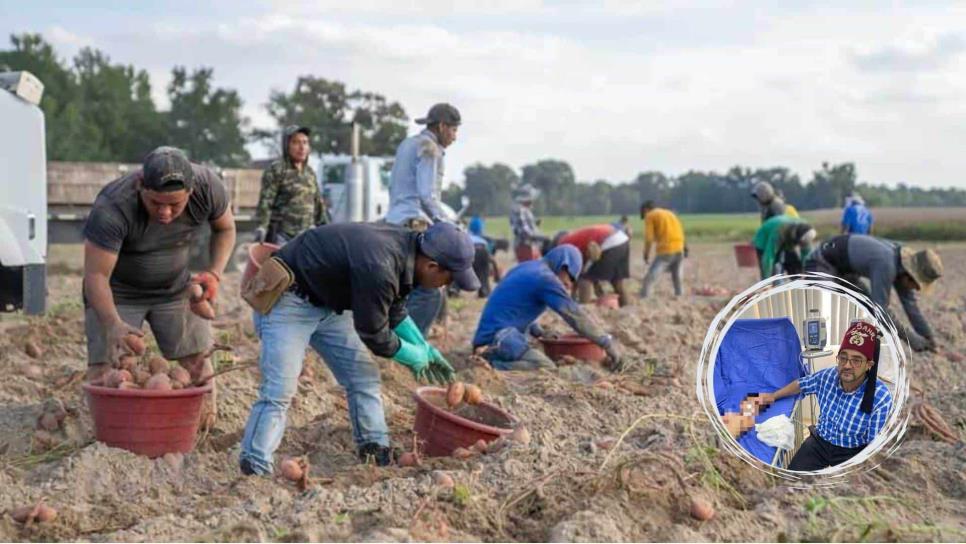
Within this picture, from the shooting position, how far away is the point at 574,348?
760cm

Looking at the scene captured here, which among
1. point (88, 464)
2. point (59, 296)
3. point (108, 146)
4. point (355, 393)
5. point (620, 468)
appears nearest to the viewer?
point (620, 468)

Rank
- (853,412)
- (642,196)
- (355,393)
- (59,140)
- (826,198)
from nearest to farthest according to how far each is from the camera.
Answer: (853,412)
(355,393)
(59,140)
(826,198)
(642,196)

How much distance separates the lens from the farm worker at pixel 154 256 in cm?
469

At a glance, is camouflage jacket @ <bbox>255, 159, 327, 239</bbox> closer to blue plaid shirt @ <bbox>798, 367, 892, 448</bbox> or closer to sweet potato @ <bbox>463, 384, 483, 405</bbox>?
sweet potato @ <bbox>463, 384, 483, 405</bbox>

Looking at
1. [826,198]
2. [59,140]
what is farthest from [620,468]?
[826,198]

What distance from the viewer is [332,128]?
40.0m

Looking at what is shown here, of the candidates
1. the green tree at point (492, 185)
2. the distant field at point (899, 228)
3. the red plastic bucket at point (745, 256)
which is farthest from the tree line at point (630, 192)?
the red plastic bucket at point (745, 256)

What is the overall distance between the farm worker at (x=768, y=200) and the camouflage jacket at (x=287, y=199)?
18.1ft

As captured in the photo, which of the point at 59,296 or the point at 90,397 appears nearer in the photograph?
the point at 90,397

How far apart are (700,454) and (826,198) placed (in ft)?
207

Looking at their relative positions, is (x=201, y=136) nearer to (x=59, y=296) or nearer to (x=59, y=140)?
(x=59, y=140)

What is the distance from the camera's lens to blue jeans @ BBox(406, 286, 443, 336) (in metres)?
7.13

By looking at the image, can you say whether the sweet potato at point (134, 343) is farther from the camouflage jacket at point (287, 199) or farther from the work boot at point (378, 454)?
the camouflage jacket at point (287, 199)

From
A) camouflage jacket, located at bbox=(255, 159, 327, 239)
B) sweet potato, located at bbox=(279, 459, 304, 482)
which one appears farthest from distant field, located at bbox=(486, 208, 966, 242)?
sweet potato, located at bbox=(279, 459, 304, 482)
